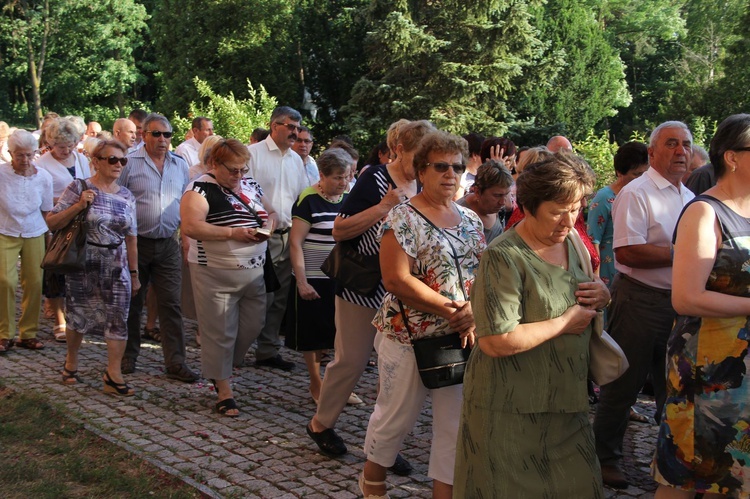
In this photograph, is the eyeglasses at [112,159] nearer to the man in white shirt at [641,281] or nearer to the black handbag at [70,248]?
the black handbag at [70,248]

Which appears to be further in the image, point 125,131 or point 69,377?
point 125,131

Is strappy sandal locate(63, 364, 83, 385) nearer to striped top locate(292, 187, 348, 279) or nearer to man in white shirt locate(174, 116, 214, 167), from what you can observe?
striped top locate(292, 187, 348, 279)

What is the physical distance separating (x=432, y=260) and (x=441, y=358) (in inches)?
19.0

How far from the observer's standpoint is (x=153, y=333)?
371 inches

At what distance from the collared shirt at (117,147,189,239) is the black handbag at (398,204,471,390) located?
4099 mm

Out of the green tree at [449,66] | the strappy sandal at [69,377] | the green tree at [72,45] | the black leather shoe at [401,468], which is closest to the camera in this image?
the black leather shoe at [401,468]

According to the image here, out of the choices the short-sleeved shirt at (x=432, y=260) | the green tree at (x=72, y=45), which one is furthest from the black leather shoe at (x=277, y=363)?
the green tree at (x=72, y=45)

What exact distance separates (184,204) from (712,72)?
43.1 metres

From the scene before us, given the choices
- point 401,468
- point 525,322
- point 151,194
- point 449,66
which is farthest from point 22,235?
point 449,66

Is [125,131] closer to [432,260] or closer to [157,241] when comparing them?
[157,241]

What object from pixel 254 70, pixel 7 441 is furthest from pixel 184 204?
pixel 254 70

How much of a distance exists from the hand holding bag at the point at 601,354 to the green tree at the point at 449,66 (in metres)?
25.4

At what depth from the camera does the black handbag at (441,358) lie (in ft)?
14.0

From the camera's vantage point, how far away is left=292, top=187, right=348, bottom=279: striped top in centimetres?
674
